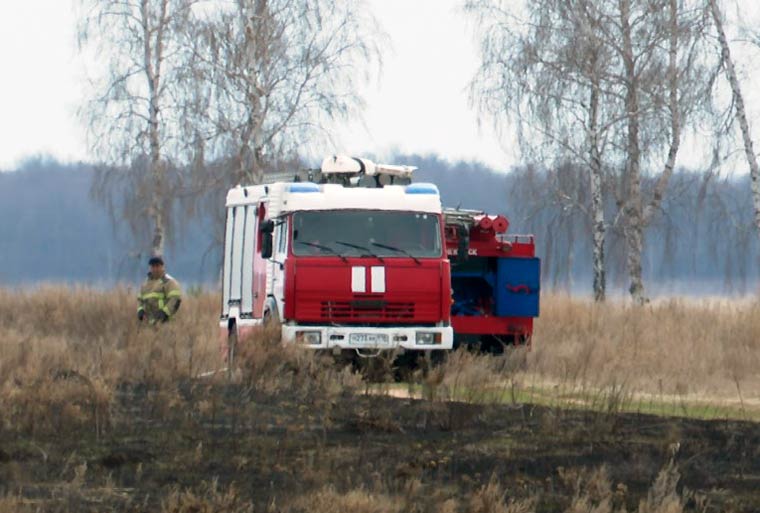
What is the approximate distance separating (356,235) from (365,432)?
7.93 meters

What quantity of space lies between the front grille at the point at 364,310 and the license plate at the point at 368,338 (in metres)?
0.22

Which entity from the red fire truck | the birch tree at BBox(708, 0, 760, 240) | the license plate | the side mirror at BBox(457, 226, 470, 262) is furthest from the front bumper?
the birch tree at BBox(708, 0, 760, 240)

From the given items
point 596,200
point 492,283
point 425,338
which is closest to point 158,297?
point 492,283

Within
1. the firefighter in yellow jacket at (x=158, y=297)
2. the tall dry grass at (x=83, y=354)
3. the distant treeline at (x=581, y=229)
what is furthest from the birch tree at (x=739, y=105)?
the firefighter in yellow jacket at (x=158, y=297)

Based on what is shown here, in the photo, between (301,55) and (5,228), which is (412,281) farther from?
(5,228)

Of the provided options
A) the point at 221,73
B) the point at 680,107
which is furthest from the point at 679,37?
the point at 221,73

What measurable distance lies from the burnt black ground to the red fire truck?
319 inches

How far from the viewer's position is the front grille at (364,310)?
2381 centimetres

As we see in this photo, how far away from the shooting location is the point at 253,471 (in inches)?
537

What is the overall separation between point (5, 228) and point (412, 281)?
148m

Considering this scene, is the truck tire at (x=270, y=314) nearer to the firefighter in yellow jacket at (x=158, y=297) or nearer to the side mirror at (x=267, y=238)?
the side mirror at (x=267, y=238)

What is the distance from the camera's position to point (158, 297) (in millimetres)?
27938

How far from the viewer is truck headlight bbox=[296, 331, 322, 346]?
23.7 m

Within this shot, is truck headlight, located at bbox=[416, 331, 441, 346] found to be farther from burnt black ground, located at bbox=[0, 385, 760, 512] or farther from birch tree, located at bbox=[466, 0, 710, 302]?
birch tree, located at bbox=[466, 0, 710, 302]
